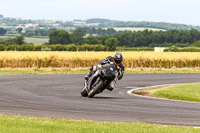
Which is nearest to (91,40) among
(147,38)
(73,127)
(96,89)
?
(147,38)

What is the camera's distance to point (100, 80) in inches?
674

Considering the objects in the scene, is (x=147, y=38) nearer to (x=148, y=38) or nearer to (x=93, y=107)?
(x=148, y=38)

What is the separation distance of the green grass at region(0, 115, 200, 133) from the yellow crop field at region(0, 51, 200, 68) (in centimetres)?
2706

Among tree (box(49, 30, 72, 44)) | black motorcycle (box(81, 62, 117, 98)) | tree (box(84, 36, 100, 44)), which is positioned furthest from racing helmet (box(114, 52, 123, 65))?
tree (box(84, 36, 100, 44))

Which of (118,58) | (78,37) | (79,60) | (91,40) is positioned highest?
(118,58)

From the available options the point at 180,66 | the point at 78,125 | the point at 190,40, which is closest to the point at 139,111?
the point at 78,125

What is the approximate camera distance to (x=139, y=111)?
44.9ft

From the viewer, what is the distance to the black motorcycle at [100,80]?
16.7 metres

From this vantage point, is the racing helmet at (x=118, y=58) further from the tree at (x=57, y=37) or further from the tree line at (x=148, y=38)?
the tree line at (x=148, y=38)

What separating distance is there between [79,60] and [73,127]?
29.9 meters

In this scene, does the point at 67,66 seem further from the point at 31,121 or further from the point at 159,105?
the point at 31,121

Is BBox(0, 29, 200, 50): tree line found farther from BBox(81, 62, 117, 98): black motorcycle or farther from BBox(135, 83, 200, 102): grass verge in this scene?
BBox(81, 62, 117, 98): black motorcycle

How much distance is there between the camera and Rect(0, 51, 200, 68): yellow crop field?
3819 cm

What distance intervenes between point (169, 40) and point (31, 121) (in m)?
139
